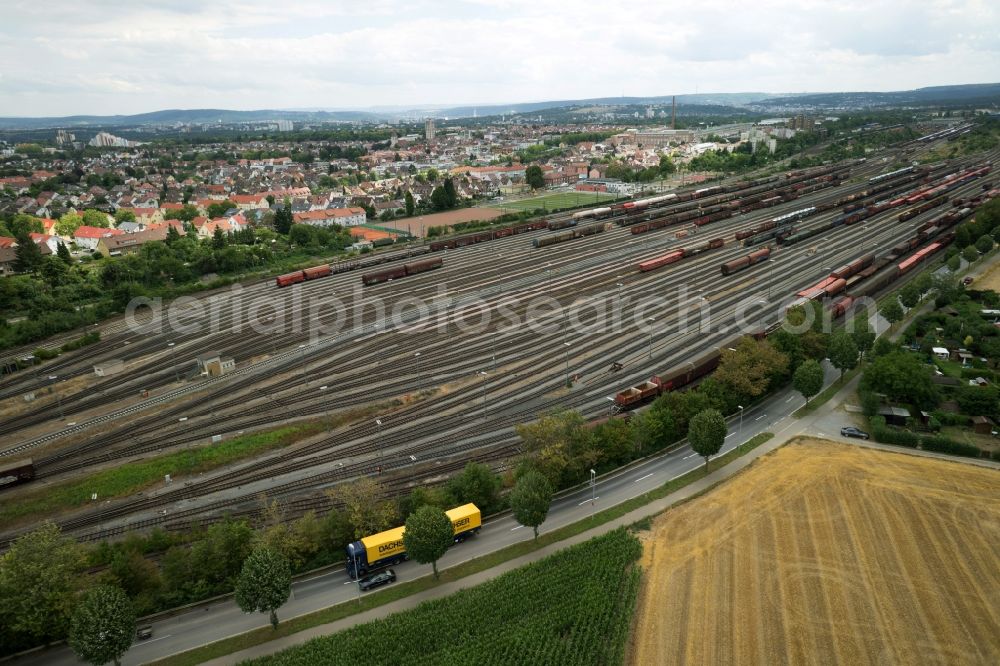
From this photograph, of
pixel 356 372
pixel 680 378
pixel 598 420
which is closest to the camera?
pixel 598 420

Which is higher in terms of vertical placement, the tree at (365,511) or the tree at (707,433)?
the tree at (707,433)

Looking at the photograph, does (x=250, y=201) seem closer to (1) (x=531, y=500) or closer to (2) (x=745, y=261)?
(2) (x=745, y=261)

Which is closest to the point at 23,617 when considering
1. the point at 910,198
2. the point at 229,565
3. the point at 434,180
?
the point at 229,565

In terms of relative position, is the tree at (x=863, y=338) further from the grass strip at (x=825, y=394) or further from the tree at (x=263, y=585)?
the tree at (x=263, y=585)

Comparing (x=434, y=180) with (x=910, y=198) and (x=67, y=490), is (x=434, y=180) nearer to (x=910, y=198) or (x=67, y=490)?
(x=910, y=198)

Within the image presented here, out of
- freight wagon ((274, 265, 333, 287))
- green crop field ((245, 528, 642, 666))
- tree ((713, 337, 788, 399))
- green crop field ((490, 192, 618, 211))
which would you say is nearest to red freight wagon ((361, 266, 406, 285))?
freight wagon ((274, 265, 333, 287))

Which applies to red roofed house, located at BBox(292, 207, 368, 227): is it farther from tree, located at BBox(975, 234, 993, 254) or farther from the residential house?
tree, located at BBox(975, 234, 993, 254)

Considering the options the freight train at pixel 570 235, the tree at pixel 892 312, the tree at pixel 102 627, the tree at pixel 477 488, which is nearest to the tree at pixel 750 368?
the tree at pixel 892 312
